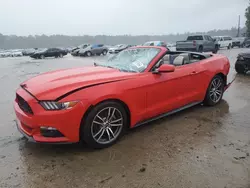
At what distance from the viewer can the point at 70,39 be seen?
90.9m

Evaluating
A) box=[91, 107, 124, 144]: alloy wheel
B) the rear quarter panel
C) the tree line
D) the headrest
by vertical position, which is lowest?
box=[91, 107, 124, 144]: alloy wheel

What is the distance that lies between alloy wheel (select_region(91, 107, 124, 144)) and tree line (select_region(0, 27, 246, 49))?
77.4m

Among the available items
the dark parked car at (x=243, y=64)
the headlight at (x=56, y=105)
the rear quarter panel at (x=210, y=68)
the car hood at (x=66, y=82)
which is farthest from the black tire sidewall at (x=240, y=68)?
the headlight at (x=56, y=105)

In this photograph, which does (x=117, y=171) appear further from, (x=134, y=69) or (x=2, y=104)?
(x=2, y=104)

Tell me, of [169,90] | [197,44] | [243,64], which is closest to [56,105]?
[169,90]

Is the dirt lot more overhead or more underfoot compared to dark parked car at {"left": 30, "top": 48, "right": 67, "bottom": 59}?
more underfoot

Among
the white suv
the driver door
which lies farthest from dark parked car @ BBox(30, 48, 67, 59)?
the driver door

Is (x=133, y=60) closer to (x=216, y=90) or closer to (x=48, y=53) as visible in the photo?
(x=216, y=90)

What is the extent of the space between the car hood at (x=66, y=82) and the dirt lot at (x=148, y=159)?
867 millimetres

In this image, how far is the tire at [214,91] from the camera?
15.6 ft

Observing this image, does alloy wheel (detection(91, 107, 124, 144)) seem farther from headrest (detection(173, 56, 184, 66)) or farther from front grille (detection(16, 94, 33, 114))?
headrest (detection(173, 56, 184, 66))

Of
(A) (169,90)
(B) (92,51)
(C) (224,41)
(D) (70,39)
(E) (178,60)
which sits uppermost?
(D) (70,39)

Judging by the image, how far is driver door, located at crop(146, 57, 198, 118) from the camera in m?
3.58

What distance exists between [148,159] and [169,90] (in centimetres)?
141
